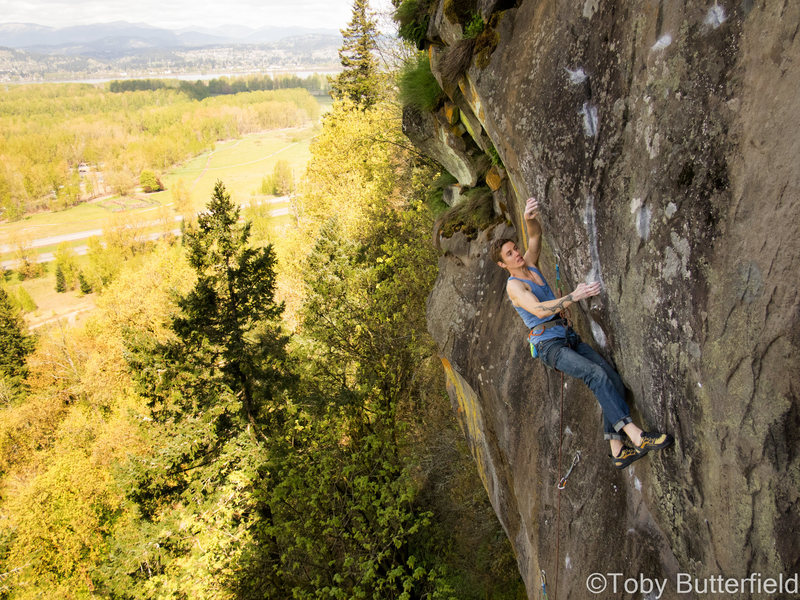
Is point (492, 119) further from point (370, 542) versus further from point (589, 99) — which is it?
point (370, 542)

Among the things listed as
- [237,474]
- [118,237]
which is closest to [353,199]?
[237,474]

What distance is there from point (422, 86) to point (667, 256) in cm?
729

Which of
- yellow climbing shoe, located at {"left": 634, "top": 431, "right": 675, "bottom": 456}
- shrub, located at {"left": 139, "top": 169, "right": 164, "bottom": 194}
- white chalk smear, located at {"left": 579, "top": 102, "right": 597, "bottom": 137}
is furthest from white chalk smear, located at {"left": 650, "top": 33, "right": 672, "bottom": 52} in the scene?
shrub, located at {"left": 139, "top": 169, "right": 164, "bottom": 194}

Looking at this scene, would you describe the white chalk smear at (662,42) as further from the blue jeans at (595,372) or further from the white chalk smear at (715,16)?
the blue jeans at (595,372)

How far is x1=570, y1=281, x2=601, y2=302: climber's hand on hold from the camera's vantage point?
552 centimetres

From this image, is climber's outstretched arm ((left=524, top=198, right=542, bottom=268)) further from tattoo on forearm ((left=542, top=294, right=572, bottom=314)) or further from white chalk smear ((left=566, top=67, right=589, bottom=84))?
white chalk smear ((left=566, top=67, right=589, bottom=84))

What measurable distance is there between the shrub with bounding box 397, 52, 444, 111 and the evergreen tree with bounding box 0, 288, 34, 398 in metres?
35.8

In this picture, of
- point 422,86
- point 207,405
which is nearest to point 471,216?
point 422,86

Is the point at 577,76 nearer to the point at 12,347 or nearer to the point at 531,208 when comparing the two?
the point at 531,208

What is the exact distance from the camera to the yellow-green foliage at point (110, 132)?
355 feet

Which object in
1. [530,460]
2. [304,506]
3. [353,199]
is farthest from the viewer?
[353,199]

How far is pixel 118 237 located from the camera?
58.4 metres

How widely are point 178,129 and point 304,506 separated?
5860 inches

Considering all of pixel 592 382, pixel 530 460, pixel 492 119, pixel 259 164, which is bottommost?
pixel 259 164
